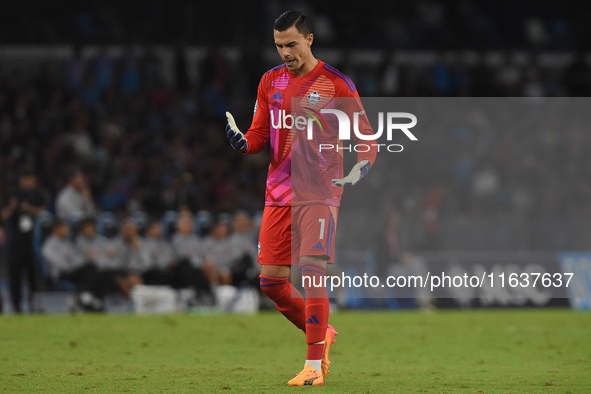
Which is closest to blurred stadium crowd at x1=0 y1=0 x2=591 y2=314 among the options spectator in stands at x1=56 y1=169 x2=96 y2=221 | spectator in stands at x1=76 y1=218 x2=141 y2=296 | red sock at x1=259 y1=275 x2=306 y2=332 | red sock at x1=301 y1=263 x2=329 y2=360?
spectator in stands at x1=56 y1=169 x2=96 y2=221

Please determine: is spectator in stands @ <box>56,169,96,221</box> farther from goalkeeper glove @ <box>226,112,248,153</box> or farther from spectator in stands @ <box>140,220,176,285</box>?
goalkeeper glove @ <box>226,112,248,153</box>

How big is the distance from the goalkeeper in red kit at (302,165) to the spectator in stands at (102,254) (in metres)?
8.49

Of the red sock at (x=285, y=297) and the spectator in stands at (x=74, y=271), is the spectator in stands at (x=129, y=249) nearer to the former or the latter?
the spectator in stands at (x=74, y=271)

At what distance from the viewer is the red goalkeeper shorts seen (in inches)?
247

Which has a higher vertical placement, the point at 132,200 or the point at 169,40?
the point at 169,40

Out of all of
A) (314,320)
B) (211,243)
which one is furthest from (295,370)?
(211,243)

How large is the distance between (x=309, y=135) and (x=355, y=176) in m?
0.59

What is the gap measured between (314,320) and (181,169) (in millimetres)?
11971

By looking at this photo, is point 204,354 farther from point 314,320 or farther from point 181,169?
point 181,169

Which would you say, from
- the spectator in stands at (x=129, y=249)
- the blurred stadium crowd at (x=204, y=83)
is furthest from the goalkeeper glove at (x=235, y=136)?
the spectator in stands at (x=129, y=249)

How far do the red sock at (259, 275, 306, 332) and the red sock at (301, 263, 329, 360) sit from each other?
0.96ft

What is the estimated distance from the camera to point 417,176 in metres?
15.3

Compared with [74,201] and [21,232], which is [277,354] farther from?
[74,201]

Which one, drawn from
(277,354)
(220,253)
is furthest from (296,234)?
(220,253)
